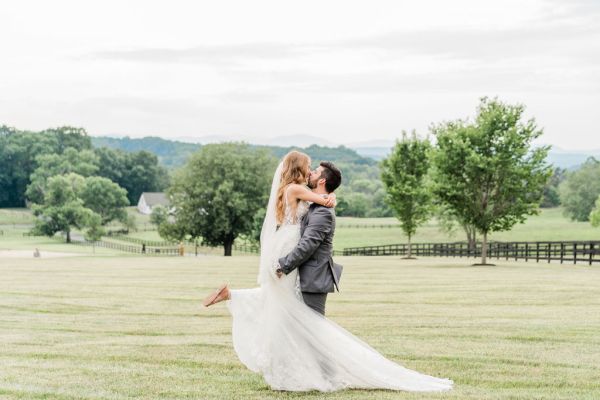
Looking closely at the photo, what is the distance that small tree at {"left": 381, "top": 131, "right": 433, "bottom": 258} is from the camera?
56.1m

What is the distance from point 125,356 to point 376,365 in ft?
14.3

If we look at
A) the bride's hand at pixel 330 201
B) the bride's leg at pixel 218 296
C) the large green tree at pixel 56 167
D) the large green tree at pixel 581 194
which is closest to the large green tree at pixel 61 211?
the large green tree at pixel 56 167

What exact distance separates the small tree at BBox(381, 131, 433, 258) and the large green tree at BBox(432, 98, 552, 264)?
38.1ft

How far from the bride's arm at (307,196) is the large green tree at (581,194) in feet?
389

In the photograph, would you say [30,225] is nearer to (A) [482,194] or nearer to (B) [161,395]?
(A) [482,194]

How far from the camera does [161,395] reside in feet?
29.3

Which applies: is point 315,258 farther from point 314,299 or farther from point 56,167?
point 56,167

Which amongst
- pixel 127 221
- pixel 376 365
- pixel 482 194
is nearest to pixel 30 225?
pixel 127 221

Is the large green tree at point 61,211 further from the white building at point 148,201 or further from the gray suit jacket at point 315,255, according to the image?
the gray suit jacket at point 315,255

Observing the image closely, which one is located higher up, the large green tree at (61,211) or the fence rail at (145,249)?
the large green tree at (61,211)

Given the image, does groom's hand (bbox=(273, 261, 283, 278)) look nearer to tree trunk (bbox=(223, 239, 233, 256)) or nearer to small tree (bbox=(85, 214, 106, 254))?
tree trunk (bbox=(223, 239, 233, 256))

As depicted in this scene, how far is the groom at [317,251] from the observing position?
875 centimetres

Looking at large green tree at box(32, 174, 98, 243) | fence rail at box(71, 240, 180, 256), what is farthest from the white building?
fence rail at box(71, 240, 180, 256)

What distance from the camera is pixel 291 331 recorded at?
29.3ft
